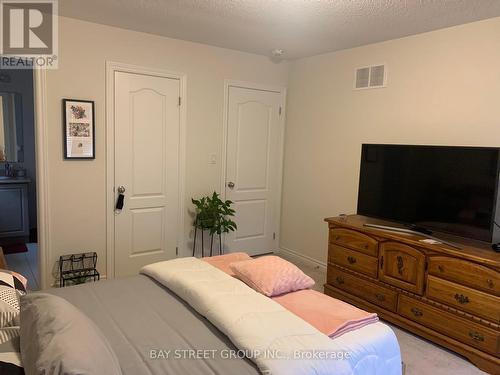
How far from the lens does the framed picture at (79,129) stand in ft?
10.7

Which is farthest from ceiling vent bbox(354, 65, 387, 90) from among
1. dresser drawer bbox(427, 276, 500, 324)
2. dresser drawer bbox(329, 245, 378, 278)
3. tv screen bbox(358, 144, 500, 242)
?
dresser drawer bbox(427, 276, 500, 324)

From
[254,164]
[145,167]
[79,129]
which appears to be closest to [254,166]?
[254,164]

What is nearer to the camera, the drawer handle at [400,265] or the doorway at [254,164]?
the drawer handle at [400,265]

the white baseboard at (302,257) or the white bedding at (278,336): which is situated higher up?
the white bedding at (278,336)

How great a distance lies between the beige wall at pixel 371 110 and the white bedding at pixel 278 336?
2033 mm

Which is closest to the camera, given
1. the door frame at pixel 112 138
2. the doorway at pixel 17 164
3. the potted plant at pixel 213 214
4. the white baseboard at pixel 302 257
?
the door frame at pixel 112 138

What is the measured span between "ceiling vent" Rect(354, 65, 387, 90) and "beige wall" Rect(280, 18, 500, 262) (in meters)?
0.06

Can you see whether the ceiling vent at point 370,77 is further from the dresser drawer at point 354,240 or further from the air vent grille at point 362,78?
the dresser drawer at point 354,240

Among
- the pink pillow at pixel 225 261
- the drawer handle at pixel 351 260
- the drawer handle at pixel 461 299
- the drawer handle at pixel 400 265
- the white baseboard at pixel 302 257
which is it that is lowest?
the white baseboard at pixel 302 257

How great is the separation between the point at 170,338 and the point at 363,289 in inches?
80.7

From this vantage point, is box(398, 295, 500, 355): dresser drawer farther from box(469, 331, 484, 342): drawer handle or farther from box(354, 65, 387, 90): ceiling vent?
box(354, 65, 387, 90): ceiling vent

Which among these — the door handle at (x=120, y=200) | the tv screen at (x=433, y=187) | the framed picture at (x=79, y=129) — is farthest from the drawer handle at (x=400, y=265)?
the framed picture at (x=79, y=129)

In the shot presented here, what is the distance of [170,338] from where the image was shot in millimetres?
1612

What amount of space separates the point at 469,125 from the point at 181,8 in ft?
8.01
